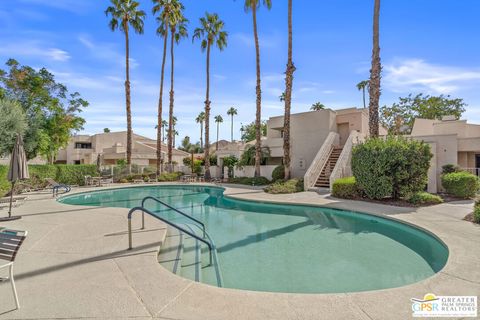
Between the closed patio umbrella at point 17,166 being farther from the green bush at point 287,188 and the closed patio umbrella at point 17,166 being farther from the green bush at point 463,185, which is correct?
the green bush at point 463,185

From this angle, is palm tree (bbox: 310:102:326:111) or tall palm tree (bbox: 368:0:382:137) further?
palm tree (bbox: 310:102:326:111)

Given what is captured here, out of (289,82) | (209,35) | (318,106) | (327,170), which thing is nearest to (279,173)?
(327,170)

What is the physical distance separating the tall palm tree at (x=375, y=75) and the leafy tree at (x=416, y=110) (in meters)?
22.3

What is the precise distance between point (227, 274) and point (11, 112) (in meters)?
18.1

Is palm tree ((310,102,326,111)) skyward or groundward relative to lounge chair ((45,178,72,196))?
skyward

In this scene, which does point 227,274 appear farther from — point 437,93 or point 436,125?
point 437,93

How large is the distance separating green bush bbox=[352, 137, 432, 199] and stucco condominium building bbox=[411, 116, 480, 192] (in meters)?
4.20

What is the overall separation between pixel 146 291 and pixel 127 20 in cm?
2806

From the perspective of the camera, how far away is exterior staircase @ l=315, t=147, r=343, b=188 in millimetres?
16406

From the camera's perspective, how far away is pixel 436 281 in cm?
388

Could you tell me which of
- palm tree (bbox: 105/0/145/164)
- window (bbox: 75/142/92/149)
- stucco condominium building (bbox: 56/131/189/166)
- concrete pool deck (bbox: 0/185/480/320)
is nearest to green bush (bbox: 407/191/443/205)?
concrete pool deck (bbox: 0/185/480/320)

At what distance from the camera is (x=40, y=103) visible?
21281mm

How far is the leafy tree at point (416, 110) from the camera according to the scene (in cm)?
3366

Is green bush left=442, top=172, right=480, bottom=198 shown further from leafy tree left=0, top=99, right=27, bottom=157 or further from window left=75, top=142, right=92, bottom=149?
window left=75, top=142, right=92, bottom=149
